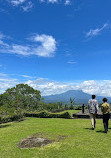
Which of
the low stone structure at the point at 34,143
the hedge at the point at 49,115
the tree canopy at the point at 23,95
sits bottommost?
the hedge at the point at 49,115

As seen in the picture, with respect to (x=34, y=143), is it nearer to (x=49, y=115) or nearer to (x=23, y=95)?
(x=49, y=115)

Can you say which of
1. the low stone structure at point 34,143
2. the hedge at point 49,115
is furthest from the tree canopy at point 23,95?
the low stone structure at point 34,143

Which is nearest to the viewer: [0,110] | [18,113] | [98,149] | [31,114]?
[98,149]

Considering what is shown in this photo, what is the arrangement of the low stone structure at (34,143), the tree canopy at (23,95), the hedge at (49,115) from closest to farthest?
the low stone structure at (34,143), the hedge at (49,115), the tree canopy at (23,95)

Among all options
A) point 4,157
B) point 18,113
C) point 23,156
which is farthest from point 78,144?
point 18,113

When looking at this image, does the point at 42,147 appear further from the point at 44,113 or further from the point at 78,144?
the point at 44,113

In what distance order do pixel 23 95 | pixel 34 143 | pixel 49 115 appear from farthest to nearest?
pixel 23 95 < pixel 49 115 < pixel 34 143

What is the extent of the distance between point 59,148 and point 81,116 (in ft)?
46.6

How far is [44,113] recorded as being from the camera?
22266 millimetres

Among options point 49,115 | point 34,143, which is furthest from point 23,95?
point 34,143

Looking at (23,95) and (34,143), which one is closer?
(34,143)

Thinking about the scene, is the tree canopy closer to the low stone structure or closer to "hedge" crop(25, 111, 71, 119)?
"hedge" crop(25, 111, 71, 119)

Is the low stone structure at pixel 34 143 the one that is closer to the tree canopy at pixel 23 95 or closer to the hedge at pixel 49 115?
the hedge at pixel 49 115

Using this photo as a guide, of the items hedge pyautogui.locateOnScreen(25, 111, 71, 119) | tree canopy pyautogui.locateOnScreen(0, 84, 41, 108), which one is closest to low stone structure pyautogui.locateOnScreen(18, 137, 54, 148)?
hedge pyautogui.locateOnScreen(25, 111, 71, 119)
